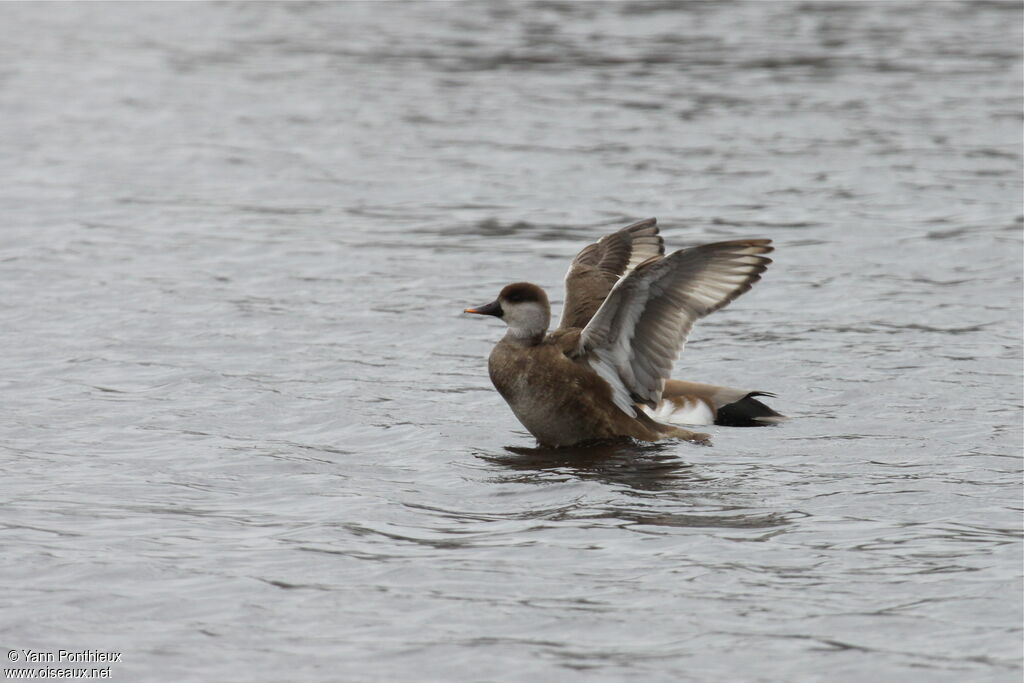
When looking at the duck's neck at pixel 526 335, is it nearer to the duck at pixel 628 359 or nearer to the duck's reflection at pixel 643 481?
the duck at pixel 628 359

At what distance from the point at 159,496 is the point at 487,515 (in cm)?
156

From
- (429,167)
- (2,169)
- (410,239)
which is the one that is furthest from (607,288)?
(2,169)

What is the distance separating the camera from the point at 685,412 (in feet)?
29.2

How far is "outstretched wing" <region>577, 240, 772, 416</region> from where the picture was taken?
7.99 m

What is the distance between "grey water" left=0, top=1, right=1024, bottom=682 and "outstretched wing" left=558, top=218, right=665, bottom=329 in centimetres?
83

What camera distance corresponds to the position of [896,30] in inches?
1006

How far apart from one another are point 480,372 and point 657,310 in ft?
7.17

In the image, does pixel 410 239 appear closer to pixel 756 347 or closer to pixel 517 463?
pixel 756 347

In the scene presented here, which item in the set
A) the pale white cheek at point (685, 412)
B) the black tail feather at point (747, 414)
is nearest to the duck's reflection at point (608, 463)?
the pale white cheek at point (685, 412)

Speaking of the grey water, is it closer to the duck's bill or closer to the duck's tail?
the duck's tail

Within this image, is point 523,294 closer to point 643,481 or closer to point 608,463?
point 608,463

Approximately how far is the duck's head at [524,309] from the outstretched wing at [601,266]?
46 centimetres

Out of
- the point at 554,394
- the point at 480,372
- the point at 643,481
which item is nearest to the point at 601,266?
the point at 480,372

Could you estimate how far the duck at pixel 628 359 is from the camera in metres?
8.05
